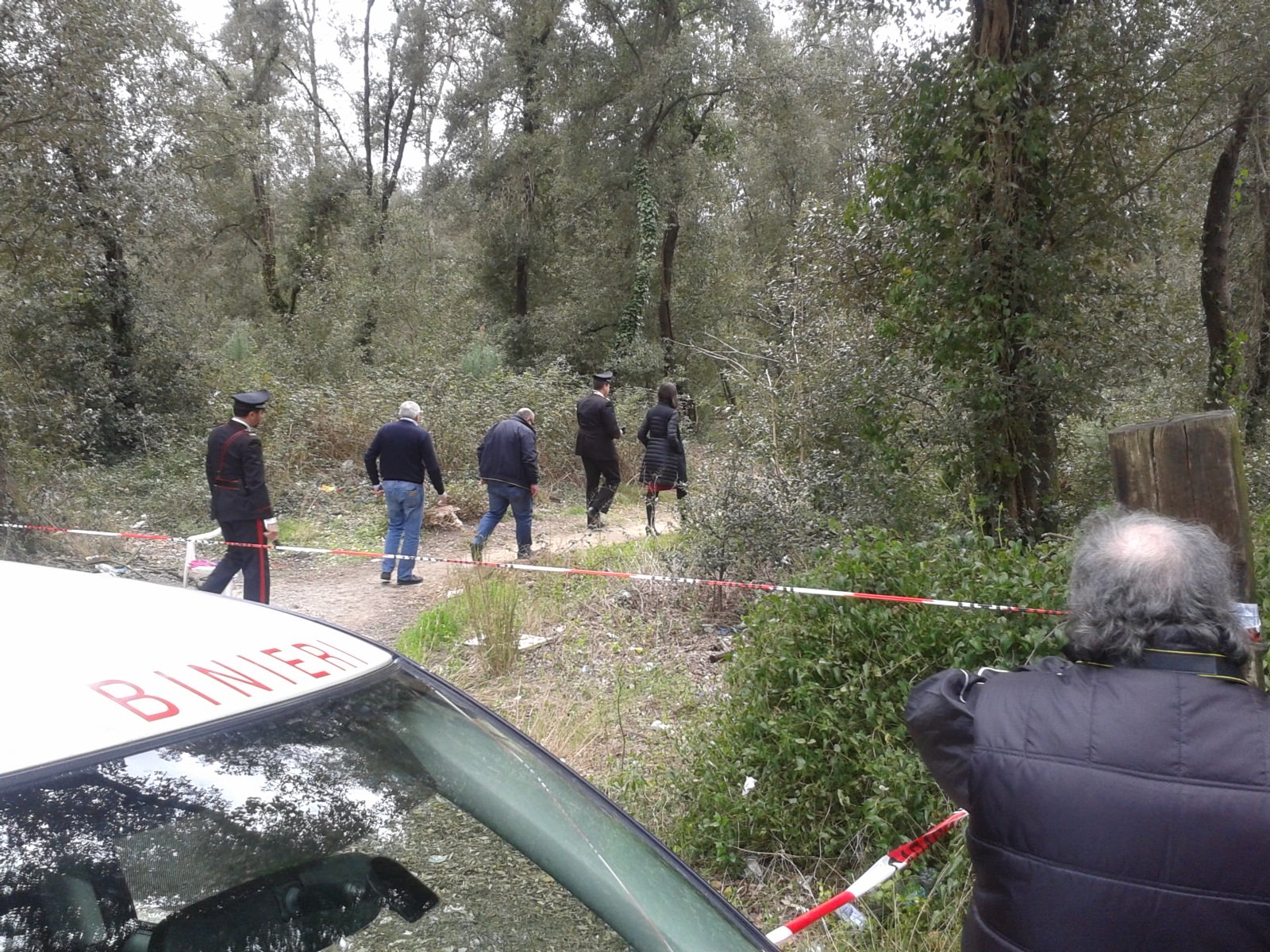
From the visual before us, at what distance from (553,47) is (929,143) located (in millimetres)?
19499

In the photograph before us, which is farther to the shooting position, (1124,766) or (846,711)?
(846,711)

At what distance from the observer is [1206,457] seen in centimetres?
275

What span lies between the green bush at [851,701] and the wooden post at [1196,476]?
0.92m

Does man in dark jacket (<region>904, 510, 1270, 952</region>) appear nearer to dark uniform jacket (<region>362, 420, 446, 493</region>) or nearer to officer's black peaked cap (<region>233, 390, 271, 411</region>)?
officer's black peaked cap (<region>233, 390, 271, 411</region>)

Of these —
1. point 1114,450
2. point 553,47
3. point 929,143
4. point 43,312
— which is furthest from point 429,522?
point 553,47

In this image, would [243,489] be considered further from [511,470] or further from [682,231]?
[682,231]

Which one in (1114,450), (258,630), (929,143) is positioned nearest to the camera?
(258,630)

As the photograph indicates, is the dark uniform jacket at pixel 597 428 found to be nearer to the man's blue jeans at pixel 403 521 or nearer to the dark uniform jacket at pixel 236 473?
the man's blue jeans at pixel 403 521

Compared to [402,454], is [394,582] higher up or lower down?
lower down

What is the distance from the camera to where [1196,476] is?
2.77m

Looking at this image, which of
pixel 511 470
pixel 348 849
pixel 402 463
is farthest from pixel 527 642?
pixel 348 849

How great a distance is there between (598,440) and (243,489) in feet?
15.8

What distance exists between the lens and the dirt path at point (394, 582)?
8688 mm

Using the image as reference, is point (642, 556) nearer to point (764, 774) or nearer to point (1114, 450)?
point (764, 774)
